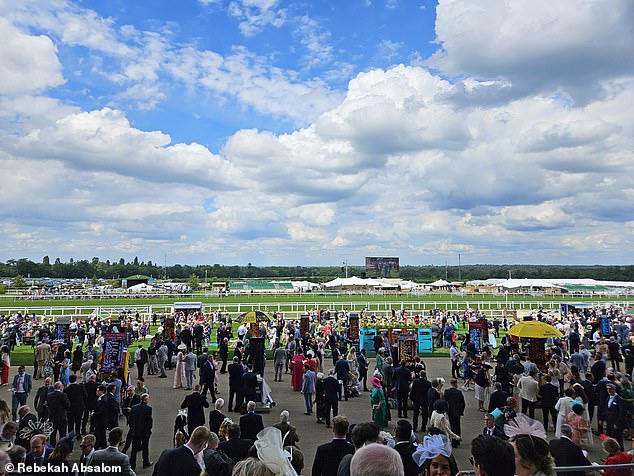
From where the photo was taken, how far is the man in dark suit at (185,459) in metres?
5.35

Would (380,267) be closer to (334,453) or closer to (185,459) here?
(334,453)

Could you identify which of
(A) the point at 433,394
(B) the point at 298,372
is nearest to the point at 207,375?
(B) the point at 298,372

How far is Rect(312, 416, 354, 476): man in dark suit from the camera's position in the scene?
17.9ft

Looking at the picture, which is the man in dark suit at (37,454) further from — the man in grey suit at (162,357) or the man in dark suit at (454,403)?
the man in grey suit at (162,357)

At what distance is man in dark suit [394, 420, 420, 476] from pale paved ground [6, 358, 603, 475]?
366cm

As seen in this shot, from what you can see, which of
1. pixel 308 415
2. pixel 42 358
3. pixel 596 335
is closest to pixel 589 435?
pixel 308 415

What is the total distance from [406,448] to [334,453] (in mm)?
875

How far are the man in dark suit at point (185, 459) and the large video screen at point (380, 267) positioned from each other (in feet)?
285

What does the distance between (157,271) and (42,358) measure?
178 metres

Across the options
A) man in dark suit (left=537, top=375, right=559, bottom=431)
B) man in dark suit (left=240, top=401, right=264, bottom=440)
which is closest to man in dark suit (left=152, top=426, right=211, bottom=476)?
man in dark suit (left=240, top=401, right=264, bottom=440)

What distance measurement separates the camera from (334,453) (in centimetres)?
551

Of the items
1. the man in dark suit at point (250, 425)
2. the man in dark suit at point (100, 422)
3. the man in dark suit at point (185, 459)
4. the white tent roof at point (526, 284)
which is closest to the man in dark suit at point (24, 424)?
the man in dark suit at point (100, 422)

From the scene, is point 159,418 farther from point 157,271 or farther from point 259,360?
point 157,271

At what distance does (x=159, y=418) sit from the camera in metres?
12.6
